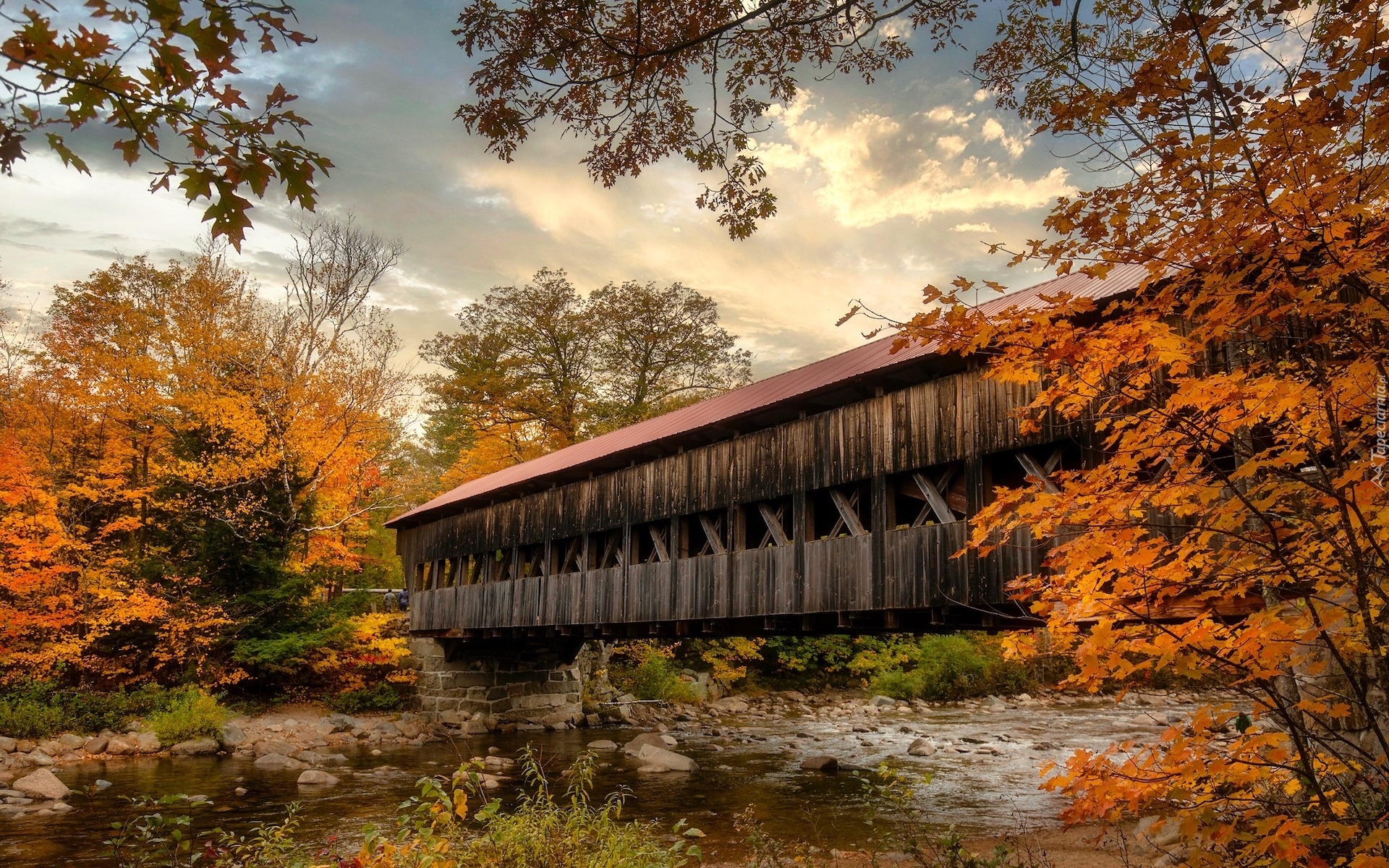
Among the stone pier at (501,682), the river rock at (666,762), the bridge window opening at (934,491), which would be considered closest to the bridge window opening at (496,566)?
the stone pier at (501,682)

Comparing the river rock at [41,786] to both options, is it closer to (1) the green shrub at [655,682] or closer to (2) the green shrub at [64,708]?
(2) the green shrub at [64,708]

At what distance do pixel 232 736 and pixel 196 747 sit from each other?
0.66 metres

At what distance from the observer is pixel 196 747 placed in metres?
12.3

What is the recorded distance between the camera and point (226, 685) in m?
15.7

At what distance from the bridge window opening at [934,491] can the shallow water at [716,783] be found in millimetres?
2613

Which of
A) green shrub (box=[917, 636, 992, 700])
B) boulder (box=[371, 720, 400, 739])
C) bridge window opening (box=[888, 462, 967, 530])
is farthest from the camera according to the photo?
green shrub (box=[917, 636, 992, 700])

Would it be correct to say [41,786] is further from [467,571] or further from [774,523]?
[467,571]

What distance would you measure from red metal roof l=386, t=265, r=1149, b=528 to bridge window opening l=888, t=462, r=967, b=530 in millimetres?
1169

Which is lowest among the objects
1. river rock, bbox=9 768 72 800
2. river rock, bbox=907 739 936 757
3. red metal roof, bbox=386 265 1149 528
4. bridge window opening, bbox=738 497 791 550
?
river rock, bbox=907 739 936 757

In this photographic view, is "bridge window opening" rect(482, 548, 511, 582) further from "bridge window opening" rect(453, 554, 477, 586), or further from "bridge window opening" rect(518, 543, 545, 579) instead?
"bridge window opening" rect(453, 554, 477, 586)

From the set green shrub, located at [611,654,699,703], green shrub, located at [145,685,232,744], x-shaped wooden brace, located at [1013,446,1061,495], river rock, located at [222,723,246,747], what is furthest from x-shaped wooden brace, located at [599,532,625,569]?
green shrub, located at [611,654,699,703]

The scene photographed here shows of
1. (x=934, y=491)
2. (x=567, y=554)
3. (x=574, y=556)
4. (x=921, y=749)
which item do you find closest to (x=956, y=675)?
(x=921, y=749)

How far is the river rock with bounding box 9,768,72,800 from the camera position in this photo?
8.85m

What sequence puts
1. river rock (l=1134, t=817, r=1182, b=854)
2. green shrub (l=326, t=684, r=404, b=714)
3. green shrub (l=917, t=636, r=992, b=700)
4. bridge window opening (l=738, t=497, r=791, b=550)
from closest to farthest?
river rock (l=1134, t=817, r=1182, b=854)
bridge window opening (l=738, t=497, r=791, b=550)
green shrub (l=326, t=684, r=404, b=714)
green shrub (l=917, t=636, r=992, b=700)
